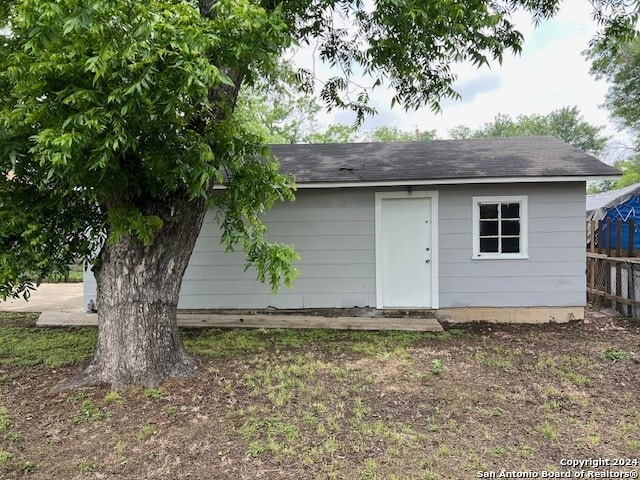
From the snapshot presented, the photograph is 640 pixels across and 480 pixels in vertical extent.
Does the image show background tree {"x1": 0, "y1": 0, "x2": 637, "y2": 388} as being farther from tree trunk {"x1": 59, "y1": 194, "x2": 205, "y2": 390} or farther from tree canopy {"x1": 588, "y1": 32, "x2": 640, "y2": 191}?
tree canopy {"x1": 588, "y1": 32, "x2": 640, "y2": 191}

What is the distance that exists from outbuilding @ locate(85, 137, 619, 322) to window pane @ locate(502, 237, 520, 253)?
0.6 inches

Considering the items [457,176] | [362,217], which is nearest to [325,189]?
[362,217]

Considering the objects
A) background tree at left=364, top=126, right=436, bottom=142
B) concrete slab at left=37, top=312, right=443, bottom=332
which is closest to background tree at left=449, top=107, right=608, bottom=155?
background tree at left=364, top=126, right=436, bottom=142

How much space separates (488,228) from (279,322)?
12.2ft

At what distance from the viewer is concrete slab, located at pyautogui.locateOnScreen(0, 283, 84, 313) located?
789 cm

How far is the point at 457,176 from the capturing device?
A: 6.40 m

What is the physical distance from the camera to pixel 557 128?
40844 millimetres

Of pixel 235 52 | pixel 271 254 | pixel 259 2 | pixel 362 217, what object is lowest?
pixel 271 254

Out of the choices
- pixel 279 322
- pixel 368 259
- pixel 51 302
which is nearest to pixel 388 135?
pixel 368 259

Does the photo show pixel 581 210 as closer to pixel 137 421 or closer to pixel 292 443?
pixel 292 443

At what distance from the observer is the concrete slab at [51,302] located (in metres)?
7.89

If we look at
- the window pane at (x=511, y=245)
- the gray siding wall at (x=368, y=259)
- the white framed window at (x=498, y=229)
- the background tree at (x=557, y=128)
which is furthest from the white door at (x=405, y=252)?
the background tree at (x=557, y=128)

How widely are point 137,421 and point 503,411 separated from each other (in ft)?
9.59

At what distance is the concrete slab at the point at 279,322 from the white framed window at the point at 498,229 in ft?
5.07
